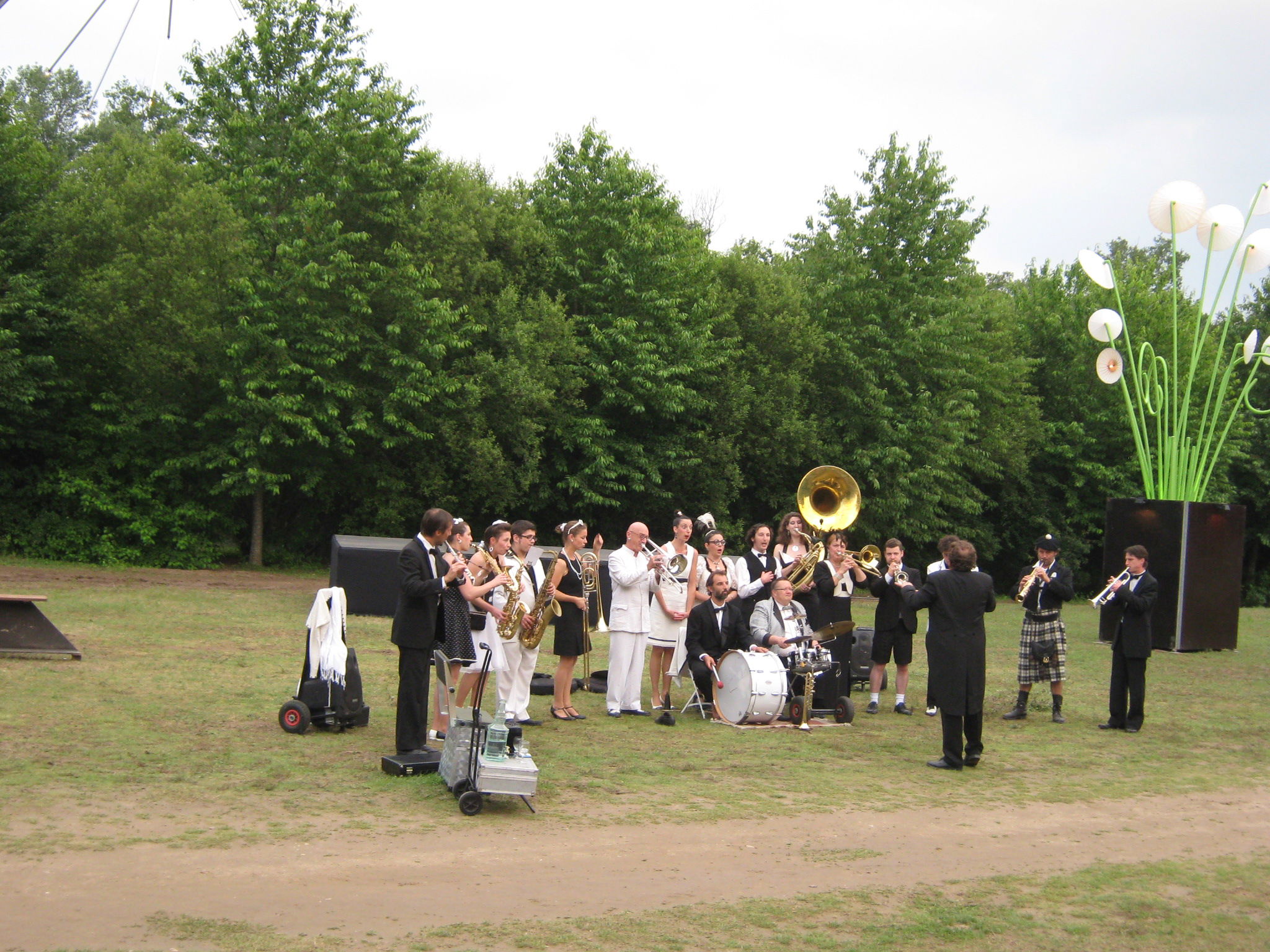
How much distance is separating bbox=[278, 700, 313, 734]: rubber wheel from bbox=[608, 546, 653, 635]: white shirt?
2.84 metres

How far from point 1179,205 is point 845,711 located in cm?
1325

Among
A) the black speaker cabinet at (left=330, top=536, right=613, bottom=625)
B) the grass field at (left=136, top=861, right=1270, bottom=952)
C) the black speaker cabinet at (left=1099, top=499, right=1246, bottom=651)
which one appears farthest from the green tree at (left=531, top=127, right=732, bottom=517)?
the grass field at (left=136, top=861, right=1270, bottom=952)

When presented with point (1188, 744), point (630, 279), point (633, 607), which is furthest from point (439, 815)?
point (630, 279)

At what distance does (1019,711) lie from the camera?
1170 cm

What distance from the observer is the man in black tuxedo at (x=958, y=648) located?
9023mm

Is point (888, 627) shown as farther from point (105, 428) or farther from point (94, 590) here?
point (105, 428)

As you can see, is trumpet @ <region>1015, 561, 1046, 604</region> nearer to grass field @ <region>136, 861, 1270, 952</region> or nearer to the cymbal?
the cymbal

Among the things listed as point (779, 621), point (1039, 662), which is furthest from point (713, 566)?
point (1039, 662)

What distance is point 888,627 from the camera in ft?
38.3

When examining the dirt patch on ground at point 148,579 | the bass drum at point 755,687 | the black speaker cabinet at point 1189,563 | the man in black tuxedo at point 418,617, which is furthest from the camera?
the dirt patch on ground at point 148,579

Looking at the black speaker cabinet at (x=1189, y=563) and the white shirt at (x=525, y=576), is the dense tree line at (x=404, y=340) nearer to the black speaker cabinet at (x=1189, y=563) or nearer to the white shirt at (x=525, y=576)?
the black speaker cabinet at (x=1189, y=563)

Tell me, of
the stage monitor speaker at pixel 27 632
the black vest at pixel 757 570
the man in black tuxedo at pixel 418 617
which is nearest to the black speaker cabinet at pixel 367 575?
the stage monitor speaker at pixel 27 632

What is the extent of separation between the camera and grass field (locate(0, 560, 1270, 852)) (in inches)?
286

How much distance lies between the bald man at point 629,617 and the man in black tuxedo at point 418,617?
2.46 metres
